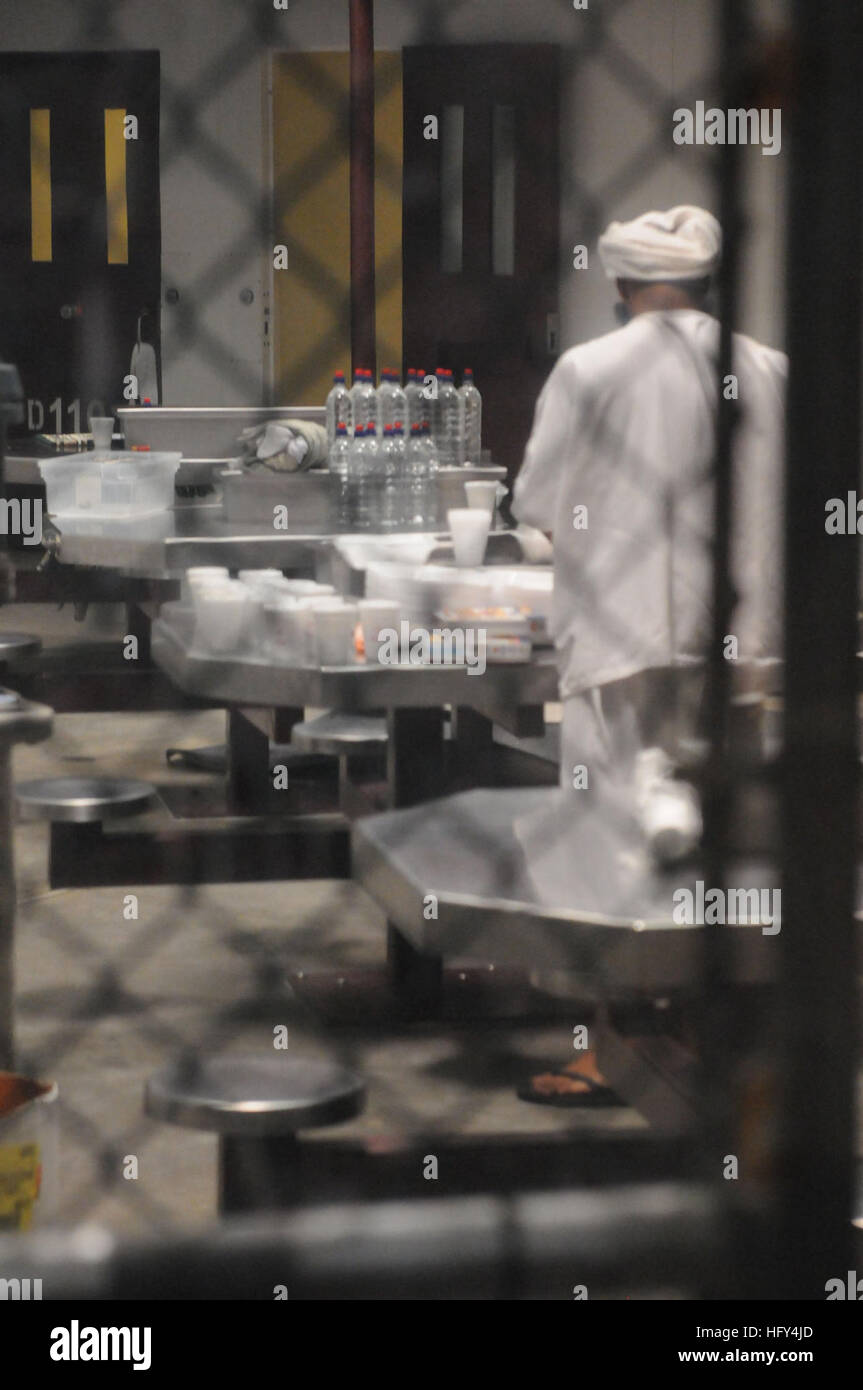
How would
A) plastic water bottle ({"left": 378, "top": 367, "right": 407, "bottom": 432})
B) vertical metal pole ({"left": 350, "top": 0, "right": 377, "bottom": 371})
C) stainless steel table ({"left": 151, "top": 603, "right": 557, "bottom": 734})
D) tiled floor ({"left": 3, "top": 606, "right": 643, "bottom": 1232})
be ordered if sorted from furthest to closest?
plastic water bottle ({"left": 378, "top": 367, "right": 407, "bottom": 432}) → stainless steel table ({"left": 151, "top": 603, "right": 557, "bottom": 734}) → tiled floor ({"left": 3, "top": 606, "right": 643, "bottom": 1232}) → vertical metal pole ({"left": 350, "top": 0, "right": 377, "bottom": 371})

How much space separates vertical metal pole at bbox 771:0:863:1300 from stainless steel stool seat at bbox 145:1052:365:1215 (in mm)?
1089

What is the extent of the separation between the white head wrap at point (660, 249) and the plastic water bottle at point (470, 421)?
1.69m

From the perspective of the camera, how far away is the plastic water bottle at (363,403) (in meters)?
3.15

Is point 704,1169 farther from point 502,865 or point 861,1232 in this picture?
point 502,865

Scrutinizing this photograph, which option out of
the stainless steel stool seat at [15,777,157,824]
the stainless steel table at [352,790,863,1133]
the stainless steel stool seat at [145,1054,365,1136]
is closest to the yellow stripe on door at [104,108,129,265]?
the stainless steel stool seat at [15,777,157,824]

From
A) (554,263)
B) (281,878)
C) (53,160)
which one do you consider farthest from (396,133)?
(281,878)

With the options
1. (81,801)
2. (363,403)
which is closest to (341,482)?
(363,403)

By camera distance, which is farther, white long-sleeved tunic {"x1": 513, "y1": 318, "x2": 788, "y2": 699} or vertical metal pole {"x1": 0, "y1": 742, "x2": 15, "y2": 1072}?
white long-sleeved tunic {"x1": 513, "y1": 318, "x2": 788, "y2": 699}

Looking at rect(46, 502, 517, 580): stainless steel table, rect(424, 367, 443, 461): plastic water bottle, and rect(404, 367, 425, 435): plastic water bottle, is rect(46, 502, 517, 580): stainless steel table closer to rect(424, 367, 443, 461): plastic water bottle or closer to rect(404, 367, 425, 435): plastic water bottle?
rect(404, 367, 425, 435): plastic water bottle

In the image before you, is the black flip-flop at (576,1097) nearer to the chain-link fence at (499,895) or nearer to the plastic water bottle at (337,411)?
the chain-link fence at (499,895)

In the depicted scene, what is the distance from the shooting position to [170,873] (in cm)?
310

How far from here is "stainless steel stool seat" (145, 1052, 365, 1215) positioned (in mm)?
1624

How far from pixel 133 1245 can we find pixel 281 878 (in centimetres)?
285

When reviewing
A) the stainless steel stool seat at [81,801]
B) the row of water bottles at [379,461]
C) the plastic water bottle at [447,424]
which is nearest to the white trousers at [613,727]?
the stainless steel stool seat at [81,801]
